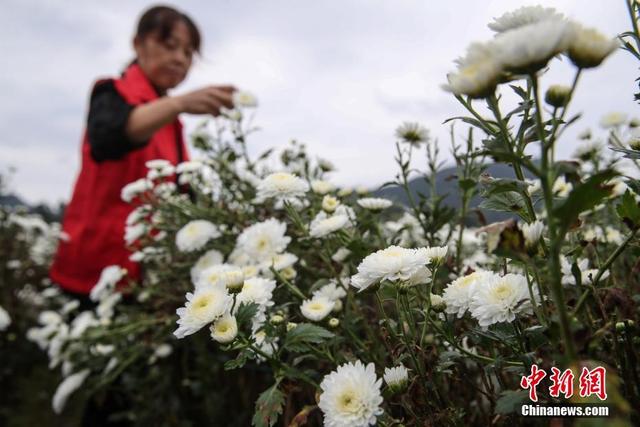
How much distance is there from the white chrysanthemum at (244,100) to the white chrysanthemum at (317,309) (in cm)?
91

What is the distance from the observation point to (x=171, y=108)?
1.58 m

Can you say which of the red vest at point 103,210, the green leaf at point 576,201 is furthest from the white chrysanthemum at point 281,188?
the red vest at point 103,210

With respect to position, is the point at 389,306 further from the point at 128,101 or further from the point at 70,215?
the point at 70,215

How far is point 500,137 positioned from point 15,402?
3.43 meters

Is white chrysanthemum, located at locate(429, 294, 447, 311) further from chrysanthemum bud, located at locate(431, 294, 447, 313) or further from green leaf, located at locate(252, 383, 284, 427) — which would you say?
green leaf, located at locate(252, 383, 284, 427)

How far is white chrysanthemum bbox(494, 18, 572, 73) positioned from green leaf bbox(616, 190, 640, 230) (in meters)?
0.27

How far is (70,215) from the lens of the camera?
196cm

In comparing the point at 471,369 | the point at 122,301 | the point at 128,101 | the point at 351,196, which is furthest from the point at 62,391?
the point at 471,369

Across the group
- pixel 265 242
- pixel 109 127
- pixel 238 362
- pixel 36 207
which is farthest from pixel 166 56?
pixel 36 207

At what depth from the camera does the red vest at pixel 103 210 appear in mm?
1823

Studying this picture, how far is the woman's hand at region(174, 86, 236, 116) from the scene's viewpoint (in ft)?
4.96

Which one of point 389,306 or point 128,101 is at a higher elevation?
point 128,101

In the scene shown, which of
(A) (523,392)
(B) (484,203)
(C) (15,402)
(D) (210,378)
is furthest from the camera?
(C) (15,402)

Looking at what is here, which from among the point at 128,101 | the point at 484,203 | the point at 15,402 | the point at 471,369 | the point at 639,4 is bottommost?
the point at 15,402
